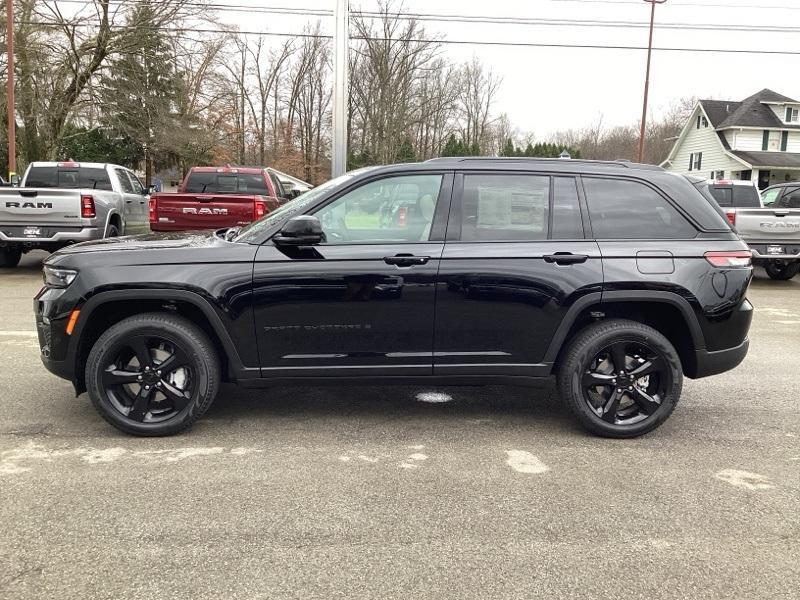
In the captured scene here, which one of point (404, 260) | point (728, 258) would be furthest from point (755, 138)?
point (404, 260)

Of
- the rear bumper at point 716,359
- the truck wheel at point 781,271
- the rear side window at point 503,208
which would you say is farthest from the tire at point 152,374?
the truck wheel at point 781,271

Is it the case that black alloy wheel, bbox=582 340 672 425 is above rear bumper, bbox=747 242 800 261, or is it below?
below

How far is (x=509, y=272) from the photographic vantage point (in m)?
4.23

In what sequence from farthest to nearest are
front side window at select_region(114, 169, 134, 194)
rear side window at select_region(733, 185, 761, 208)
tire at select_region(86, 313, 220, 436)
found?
rear side window at select_region(733, 185, 761, 208) → front side window at select_region(114, 169, 134, 194) → tire at select_region(86, 313, 220, 436)

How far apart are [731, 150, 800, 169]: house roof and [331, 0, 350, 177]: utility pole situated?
109 feet

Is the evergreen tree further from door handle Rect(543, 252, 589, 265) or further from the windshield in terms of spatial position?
door handle Rect(543, 252, 589, 265)

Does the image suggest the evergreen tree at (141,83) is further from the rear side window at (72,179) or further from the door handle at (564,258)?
the door handle at (564,258)

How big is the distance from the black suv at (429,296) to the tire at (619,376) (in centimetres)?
1

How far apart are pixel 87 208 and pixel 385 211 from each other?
27.5 ft

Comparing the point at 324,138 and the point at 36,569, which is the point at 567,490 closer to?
the point at 36,569

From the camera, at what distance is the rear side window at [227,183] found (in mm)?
13133

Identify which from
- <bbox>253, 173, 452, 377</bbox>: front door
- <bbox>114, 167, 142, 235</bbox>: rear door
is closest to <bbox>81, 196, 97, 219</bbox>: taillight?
<bbox>114, 167, 142, 235</bbox>: rear door

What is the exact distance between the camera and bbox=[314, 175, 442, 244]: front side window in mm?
4301

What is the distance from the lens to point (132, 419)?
423cm
